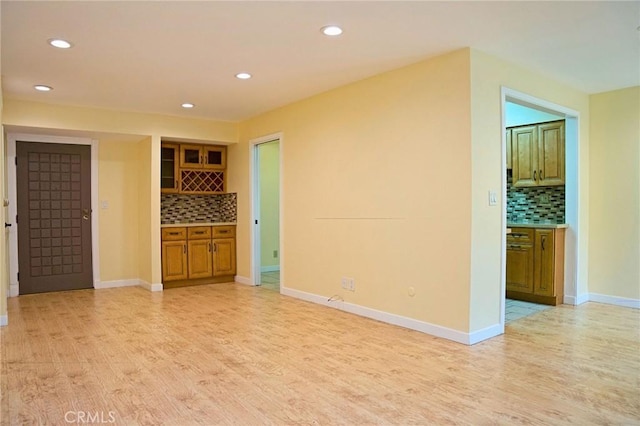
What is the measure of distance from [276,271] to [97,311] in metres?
3.44

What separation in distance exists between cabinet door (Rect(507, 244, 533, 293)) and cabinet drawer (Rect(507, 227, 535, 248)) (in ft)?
0.11

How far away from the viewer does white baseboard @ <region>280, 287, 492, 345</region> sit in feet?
11.9

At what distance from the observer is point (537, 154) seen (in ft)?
17.7

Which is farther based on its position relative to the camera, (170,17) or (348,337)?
(348,337)

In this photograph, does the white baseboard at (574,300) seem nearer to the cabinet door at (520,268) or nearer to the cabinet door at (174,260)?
the cabinet door at (520,268)

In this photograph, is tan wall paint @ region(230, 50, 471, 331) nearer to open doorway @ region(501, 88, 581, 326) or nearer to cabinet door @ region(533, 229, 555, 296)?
open doorway @ region(501, 88, 581, 326)

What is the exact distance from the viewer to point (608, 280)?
5.10 meters

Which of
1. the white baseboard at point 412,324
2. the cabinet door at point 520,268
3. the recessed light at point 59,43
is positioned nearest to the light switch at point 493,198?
the white baseboard at point 412,324

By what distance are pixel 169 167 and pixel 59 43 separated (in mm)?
3187

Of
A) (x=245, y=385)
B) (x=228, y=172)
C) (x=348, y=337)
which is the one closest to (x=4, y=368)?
(x=245, y=385)

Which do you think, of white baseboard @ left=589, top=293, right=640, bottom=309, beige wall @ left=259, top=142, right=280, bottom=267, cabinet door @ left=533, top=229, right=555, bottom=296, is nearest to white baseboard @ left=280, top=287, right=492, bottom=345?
cabinet door @ left=533, top=229, right=555, bottom=296

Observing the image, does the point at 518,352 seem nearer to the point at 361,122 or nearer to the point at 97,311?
the point at 361,122

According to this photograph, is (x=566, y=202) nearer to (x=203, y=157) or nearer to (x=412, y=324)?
(x=412, y=324)

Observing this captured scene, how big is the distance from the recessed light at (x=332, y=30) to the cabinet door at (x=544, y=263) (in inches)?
129
